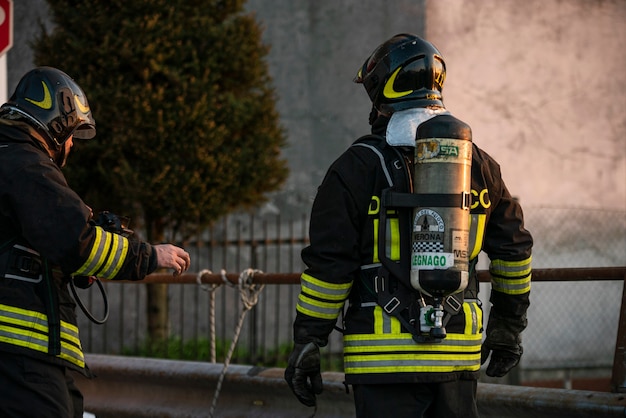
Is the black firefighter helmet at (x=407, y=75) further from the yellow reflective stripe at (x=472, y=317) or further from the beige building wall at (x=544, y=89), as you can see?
the beige building wall at (x=544, y=89)

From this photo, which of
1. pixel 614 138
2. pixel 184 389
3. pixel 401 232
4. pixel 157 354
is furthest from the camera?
pixel 614 138

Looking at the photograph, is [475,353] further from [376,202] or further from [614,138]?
[614,138]

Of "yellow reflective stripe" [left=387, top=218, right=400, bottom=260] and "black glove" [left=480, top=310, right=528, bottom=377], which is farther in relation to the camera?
"black glove" [left=480, top=310, right=528, bottom=377]

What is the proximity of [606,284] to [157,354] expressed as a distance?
6.08 metres

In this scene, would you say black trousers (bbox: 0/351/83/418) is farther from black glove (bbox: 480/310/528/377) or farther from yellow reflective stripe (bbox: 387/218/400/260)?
black glove (bbox: 480/310/528/377)

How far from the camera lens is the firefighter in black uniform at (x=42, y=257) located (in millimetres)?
3662

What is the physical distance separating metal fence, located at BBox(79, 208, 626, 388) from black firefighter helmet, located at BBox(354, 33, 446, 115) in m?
8.31

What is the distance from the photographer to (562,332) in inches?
501

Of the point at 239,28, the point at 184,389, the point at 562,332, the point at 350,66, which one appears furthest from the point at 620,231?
the point at 184,389

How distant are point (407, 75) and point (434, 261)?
0.78 metres

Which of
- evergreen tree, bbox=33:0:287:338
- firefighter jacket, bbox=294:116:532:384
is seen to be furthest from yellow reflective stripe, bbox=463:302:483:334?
evergreen tree, bbox=33:0:287:338

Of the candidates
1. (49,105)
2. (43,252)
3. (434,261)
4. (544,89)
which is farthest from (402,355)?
(544,89)

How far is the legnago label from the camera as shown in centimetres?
342

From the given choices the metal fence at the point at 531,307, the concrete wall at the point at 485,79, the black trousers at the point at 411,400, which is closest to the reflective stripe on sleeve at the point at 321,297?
the black trousers at the point at 411,400
